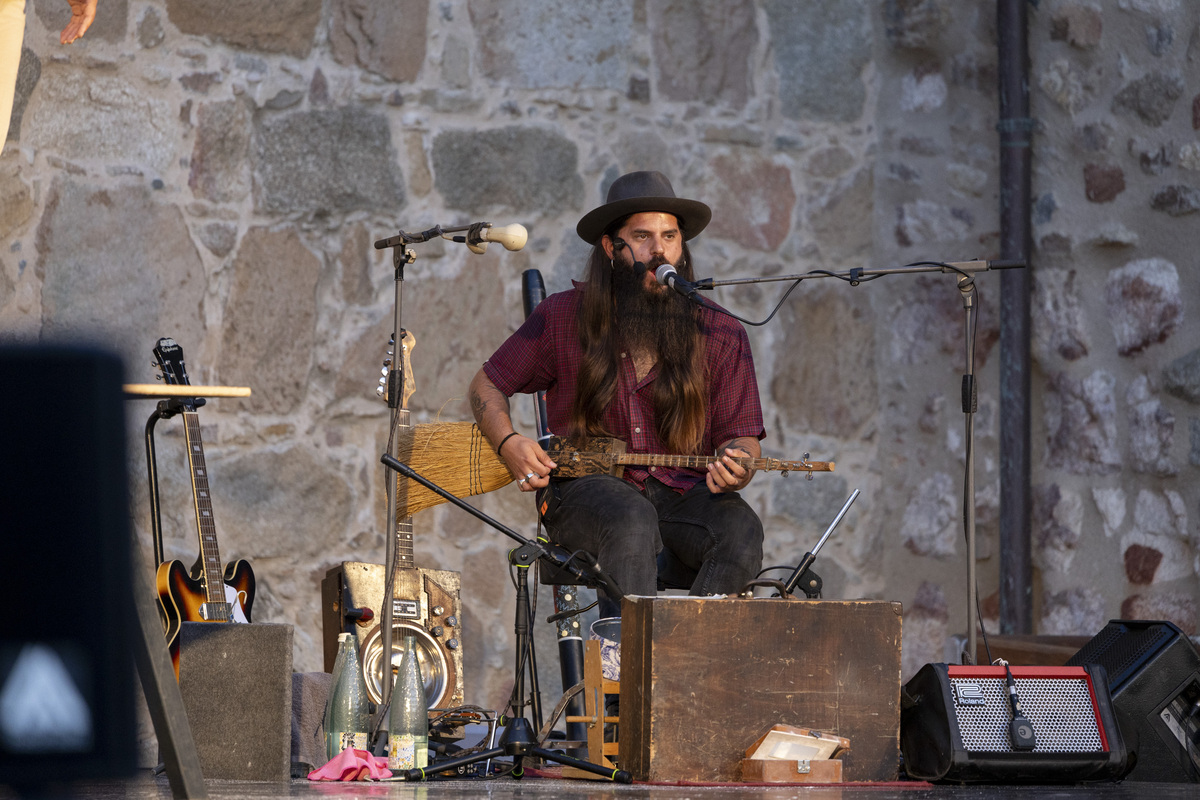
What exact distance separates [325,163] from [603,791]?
8.32 ft

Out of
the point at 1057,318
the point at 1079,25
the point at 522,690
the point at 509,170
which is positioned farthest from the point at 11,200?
the point at 1079,25

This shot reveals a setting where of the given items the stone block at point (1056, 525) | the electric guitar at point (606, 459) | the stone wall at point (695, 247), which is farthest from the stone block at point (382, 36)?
the stone block at point (1056, 525)

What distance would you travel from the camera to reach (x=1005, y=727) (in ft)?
8.25

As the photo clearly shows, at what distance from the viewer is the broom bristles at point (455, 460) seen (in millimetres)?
3553

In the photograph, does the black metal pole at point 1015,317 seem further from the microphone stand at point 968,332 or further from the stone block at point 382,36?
the stone block at point 382,36

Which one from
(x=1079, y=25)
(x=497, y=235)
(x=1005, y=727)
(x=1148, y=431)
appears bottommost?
(x=1005, y=727)

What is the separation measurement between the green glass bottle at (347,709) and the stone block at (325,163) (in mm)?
1782

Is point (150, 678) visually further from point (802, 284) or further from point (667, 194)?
point (802, 284)

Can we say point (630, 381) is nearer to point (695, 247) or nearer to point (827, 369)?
point (695, 247)

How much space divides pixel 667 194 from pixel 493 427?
2.69ft

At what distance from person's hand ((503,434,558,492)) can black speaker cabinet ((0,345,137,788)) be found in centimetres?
234

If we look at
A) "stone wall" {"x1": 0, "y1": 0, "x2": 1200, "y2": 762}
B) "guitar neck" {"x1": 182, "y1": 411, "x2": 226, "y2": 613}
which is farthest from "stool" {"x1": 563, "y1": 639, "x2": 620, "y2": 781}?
"stone wall" {"x1": 0, "y1": 0, "x2": 1200, "y2": 762}

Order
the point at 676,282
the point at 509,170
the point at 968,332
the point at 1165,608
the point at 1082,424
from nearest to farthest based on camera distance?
1. the point at 676,282
2. the point at 968,332
3. the point at 1165,608
4. the point at 509,170
5. the point at 1082,424

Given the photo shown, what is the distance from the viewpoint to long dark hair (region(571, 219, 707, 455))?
3.44 meters
